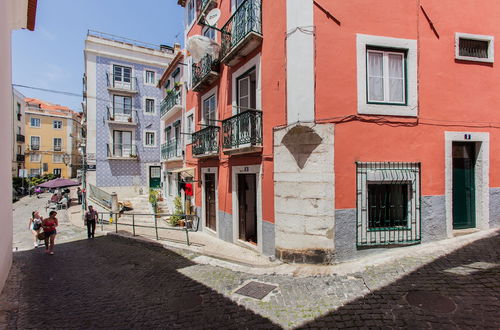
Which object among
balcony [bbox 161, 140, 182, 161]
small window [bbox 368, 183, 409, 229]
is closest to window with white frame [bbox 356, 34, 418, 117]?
small window [bbox 368, 183, 409, 229]

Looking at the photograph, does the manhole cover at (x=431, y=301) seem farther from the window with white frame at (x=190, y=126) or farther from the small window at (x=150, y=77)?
the small window at (x=150, y=77)

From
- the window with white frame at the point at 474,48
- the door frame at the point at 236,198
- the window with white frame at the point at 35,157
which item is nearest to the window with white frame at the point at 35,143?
the window with white frame at the point at 35,157

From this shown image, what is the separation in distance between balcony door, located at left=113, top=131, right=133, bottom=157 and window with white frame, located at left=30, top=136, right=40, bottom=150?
29.5m

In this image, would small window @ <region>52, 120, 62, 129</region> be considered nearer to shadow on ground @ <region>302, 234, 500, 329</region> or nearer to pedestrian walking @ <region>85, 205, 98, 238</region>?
pedestrian walking @ <region>85, 205, 98, 238</region>

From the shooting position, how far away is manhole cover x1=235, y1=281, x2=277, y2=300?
5008 millimetres

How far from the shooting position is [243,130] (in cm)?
820

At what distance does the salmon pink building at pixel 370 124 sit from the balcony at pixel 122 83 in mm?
22044

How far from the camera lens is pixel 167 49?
28844 millimetres

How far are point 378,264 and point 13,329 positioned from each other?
7213 mm

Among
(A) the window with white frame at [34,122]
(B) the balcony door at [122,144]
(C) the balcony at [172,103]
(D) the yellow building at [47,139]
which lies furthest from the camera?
(A) the window with white frame at [34,122]

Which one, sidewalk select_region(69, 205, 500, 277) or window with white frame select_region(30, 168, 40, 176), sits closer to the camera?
sidewalk select_region(69, 205, 500, 277)

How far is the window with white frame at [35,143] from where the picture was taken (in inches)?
1699

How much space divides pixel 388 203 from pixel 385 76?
11.2 ft

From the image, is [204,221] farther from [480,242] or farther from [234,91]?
[480,242]
